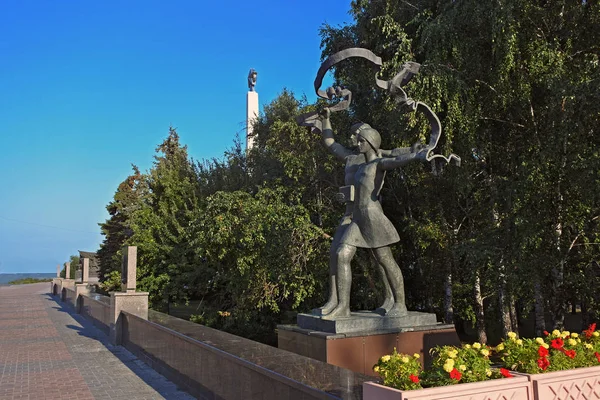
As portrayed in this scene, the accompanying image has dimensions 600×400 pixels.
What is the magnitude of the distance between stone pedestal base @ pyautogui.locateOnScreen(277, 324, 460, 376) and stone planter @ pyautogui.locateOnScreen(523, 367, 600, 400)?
9.96 ft

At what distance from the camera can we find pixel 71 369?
9914 mm

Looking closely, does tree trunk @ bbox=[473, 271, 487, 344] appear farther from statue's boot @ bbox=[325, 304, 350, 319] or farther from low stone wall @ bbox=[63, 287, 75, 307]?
low stone wall @ bbox=[63, 287, 75, 307]

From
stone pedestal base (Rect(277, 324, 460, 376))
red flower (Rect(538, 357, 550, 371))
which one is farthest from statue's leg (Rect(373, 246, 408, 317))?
red flower (Rect(538, 357, 550, 371))

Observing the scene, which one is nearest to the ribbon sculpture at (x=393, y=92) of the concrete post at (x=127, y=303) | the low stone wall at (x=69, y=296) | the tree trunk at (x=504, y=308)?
the tree trunk at (x=504, y=308)

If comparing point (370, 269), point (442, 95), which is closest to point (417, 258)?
point (370, 269)

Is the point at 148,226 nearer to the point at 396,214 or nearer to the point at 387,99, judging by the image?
the point at 396,214

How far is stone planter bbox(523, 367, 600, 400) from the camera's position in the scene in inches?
137

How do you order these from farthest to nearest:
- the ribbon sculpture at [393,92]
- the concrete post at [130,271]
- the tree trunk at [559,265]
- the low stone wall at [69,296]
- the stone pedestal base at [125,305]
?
the low stone wall at [69,296] < the concrete post at [130,271] < the stone pedestal base at [125,305] < the tree trunk at [559,265] < the ribbon sculpture at [393,92]

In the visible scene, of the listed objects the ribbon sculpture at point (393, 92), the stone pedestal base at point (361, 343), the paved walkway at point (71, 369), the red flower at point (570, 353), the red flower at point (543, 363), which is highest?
the ribbon sculpture at point (393, 92)

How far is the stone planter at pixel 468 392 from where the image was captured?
10.2 feet

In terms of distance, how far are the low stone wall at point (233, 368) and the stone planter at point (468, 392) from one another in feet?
2.42

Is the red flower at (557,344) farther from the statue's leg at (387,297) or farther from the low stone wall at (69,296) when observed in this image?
the low stone wall at (69,296)

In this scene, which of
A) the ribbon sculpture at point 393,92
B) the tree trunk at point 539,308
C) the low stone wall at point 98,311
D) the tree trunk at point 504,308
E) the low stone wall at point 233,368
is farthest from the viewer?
the low stone wall at point 98,311

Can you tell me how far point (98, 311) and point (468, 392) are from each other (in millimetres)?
15493
